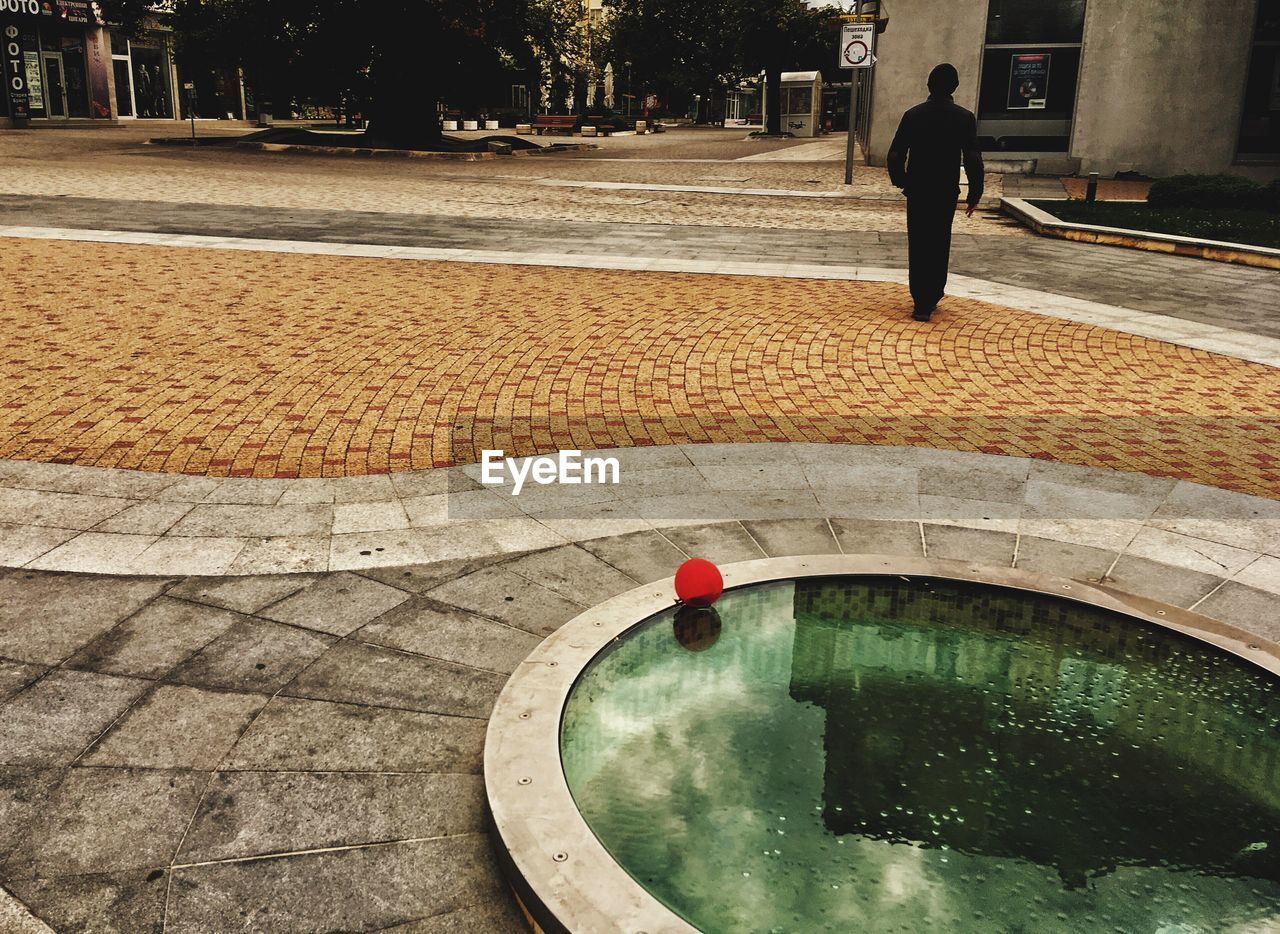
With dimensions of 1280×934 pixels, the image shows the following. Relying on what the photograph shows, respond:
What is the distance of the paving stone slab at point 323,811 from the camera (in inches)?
116

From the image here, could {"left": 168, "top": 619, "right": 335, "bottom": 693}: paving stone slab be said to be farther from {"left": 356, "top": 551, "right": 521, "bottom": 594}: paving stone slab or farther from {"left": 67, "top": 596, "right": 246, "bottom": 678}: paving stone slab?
{"left": 356, "top": 551, "right": 521, "bottom": 594}: paving stone slab

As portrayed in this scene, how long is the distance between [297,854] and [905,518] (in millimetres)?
3488

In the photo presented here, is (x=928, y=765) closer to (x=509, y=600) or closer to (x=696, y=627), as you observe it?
(x=696, y=627)

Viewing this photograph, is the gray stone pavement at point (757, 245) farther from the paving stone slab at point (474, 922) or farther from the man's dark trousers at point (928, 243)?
the paving stone slab at point (474, 922)

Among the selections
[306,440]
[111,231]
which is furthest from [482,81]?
[306,440]

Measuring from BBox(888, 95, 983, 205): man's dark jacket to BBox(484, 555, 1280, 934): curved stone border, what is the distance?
18.3 feet

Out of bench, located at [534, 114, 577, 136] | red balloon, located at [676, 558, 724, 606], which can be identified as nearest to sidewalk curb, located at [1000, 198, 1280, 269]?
red balloon, located at [676, 558, 724, 606]

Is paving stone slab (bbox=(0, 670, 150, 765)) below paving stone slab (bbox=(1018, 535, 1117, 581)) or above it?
below

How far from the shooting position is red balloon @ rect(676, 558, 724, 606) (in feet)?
13.8

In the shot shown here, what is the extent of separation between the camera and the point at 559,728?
339 cm

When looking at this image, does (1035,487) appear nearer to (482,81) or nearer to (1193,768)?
(1193,768)

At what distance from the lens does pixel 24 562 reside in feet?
15.3

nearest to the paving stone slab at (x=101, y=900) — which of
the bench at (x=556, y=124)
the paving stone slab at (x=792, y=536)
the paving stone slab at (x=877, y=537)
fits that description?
the paving stone slab at (x=792, y=536)

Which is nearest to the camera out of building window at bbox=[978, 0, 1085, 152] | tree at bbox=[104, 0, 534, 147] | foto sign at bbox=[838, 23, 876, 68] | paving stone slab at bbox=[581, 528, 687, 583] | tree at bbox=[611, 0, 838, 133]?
paving stone slab at bbox=[581, 528, 687, 583]
